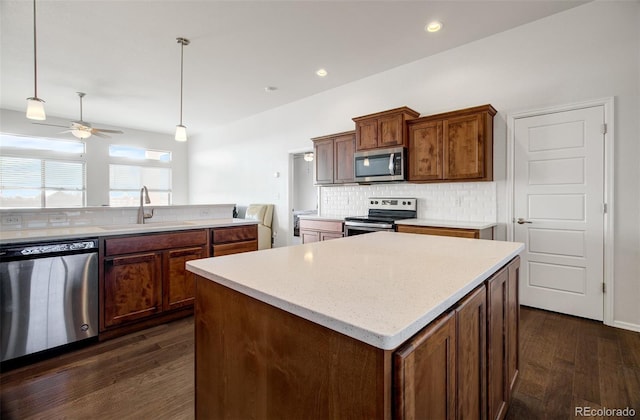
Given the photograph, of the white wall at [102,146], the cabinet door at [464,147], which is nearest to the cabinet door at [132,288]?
the cabinet door at [464,147]

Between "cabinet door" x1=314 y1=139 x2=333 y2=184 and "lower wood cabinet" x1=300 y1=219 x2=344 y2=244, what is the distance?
→ 2.16 feet

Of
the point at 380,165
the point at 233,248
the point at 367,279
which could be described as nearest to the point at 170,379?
the point at 233,248

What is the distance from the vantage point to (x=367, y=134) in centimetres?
398

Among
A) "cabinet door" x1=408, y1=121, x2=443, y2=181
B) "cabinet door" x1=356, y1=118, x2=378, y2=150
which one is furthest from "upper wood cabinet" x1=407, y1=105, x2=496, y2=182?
"cabinet door" x1=356, y1=118, x2=378, y2=150

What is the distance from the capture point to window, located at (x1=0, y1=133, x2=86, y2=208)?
5848 millimetres

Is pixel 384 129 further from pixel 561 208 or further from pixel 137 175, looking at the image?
pixel 137 175

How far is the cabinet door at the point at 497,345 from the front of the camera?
1202 mm

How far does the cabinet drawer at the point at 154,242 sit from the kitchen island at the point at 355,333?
166 cm

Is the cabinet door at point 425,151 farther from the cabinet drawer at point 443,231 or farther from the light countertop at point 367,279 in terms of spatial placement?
the light countertop at point 367,279

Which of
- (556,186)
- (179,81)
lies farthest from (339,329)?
(179,81)

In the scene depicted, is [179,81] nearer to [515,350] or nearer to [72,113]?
[72,113]

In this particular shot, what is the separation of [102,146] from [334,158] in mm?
5886

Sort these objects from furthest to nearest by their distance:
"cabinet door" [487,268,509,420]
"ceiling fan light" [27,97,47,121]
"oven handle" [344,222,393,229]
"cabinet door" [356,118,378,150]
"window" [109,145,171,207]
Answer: "window" [109,145,171,207], "cabinet door" [356,118,378,150], "oven handle" [344,222,393,229], "ceiling fan light" [27,97,47,121], "cabinet door" [487,268,509,420]

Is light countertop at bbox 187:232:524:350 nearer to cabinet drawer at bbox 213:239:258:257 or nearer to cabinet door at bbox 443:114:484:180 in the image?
cabinet door at bbox 443:114:484:180
